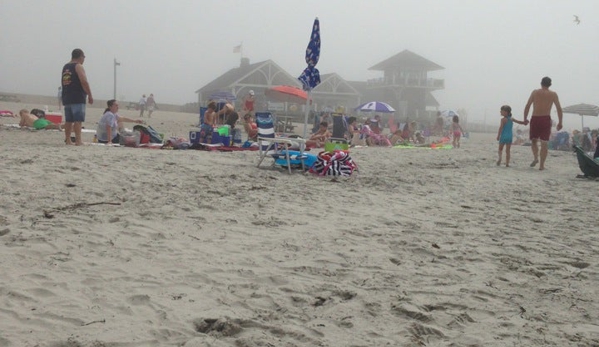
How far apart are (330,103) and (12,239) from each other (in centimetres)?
4418

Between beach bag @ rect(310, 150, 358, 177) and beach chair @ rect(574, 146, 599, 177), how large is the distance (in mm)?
3852

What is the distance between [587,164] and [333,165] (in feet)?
14.3

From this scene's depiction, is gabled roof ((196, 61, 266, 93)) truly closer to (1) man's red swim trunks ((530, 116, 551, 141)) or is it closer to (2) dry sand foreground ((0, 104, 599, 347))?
(1) man's red swim trunks ((530, 116, 551, 141))

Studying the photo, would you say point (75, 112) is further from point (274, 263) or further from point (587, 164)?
point (587, 164)

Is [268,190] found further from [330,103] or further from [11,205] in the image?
[330,103]

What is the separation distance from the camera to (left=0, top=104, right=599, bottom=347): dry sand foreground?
7.61ft

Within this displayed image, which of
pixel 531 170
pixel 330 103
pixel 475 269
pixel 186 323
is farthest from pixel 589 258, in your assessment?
pixel 330 103

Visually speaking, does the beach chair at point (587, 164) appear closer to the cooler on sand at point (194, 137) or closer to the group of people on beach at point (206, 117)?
the group of people on beach at point (206, 117)

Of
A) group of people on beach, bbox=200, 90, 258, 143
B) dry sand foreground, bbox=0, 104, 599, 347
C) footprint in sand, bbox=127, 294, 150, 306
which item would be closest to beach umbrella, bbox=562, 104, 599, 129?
group of people on beach, bbox=200, 90, 258, 143

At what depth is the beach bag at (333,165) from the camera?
22.6 feet

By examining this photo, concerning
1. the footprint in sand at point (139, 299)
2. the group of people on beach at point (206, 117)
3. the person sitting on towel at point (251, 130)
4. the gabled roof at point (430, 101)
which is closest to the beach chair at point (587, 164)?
the group of people on beach at point (206, 117)

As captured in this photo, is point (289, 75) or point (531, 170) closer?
point (531, 170)

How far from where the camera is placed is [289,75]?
41406 millimetres

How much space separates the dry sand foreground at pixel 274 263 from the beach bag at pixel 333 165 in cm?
95
